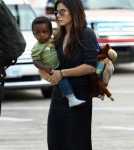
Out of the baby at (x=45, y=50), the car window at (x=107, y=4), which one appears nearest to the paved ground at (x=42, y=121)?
the baby at (x=45, y=50)

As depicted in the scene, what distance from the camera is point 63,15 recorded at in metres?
5.69

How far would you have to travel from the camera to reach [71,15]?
18.7 ft

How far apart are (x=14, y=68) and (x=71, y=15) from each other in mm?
6926

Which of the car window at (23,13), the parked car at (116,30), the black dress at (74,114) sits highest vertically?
the black dress at (74,114)

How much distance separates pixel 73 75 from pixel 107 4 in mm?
12623

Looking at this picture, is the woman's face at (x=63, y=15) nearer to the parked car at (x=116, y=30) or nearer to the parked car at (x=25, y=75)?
the parked car at (x=25, y=75)

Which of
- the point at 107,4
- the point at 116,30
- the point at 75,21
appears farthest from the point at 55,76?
the point at 107,4

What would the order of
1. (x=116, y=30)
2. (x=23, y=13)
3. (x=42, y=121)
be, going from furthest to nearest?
(x=116, y=30)
(x=23, y=13)
(x=42, y=121)

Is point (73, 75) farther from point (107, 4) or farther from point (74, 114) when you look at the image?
point (107, 4)

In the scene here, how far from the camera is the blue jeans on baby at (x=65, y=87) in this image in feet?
18.5

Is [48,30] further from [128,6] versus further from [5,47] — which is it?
[128,6]

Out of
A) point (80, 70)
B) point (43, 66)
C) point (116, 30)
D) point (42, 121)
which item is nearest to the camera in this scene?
point (80, 70)

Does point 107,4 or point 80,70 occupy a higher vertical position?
point 80,70

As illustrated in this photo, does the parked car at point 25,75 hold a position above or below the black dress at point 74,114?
below
